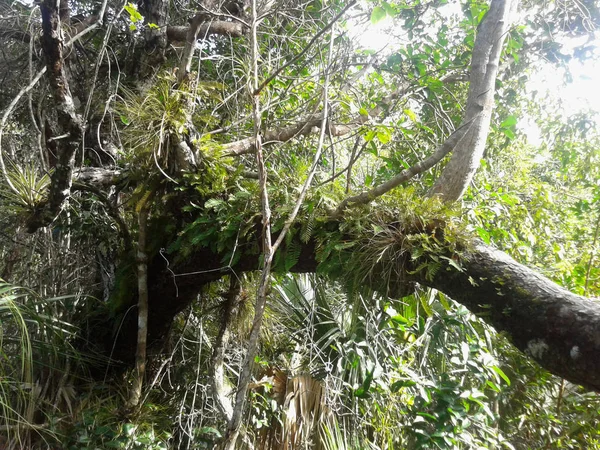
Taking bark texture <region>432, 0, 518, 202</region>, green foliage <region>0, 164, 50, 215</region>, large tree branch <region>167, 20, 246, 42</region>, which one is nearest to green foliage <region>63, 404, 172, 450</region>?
green foliage <region>0, 164, 50, 215</region>

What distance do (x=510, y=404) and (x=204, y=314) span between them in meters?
2.76

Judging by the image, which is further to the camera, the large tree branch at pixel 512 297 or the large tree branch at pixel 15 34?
the large tree branch at pixel 15 34

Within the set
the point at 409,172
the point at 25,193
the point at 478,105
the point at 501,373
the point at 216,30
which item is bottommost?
the point at 501,373

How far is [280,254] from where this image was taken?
256 cm

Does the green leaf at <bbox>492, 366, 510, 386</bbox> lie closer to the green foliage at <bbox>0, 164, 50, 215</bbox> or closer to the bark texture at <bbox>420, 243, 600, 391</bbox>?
the bark texture at <bbox>420, 243, 600, 391</bbox>

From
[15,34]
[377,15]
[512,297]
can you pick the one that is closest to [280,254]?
[512,297]

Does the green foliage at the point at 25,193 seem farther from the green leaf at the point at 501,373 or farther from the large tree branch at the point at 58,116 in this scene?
the green leaf at the point at 501,373

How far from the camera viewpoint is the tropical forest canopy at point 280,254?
2264 millimetres

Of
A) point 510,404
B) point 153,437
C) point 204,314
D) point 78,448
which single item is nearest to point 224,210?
point 204,314

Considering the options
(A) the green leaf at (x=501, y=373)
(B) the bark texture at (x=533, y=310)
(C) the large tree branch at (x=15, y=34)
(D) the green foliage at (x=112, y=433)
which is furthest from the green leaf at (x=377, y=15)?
(C) the large tree branch at (x=15, y=34)

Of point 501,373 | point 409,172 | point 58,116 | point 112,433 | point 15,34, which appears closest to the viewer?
point 409,172

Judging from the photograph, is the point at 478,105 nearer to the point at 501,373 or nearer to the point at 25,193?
the point at 501,373

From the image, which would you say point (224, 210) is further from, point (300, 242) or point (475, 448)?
point (475, 448)

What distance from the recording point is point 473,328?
3279 millimetres
